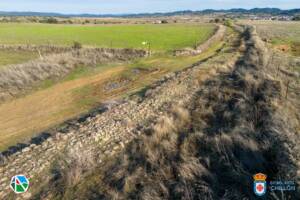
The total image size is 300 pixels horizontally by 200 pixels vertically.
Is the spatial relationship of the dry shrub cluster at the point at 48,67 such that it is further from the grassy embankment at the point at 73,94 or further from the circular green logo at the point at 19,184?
the circular green logo at the point at 19,184

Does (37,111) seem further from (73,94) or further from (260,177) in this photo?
(260,177)

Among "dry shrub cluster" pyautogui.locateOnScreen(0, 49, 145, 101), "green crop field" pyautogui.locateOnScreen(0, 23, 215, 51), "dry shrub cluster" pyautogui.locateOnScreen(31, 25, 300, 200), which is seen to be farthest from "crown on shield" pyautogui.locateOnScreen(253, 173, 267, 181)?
"green crop field" pyautogui.locateOnScreen(0, 23, 215, 51)

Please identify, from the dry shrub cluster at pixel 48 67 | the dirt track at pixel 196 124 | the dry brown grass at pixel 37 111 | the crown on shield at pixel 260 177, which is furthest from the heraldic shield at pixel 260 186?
the dry shrub cluster at pixel 48 67

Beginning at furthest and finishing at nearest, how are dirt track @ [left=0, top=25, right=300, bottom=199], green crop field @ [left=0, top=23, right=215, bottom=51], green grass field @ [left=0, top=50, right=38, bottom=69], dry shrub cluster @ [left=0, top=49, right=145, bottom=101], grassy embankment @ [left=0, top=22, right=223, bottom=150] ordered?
green crop field @ [left=0, top=23, right=215, bottom=51] → green grass field @ [left=0, top=50, right=38, bottom=69] → dry shrub cluster @ [left=0, top=49, right=145, bottom=101] → grassy embankment @ [left=0, top=22, right=223, bottom=150] → dirt track @ [left=0, top=25, right=300, bottom=199]

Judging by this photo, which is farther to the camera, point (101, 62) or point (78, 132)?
point (101, 62)

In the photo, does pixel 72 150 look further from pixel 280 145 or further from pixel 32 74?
pixel 32 74

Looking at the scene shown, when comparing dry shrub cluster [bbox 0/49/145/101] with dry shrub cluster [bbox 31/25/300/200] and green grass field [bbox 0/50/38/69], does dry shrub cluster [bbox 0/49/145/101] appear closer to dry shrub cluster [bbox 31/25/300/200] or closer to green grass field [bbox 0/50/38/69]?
green grass field [bbox 0/50/38/69]

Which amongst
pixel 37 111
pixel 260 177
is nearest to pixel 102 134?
pixel 260 177

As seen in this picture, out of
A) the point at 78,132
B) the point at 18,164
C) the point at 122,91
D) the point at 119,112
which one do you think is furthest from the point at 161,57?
the point at 18,164
